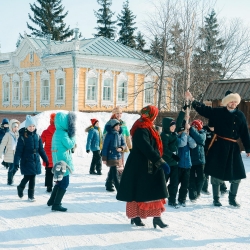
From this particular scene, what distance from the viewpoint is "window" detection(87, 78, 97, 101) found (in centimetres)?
2409

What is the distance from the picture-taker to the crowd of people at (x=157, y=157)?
5277mm

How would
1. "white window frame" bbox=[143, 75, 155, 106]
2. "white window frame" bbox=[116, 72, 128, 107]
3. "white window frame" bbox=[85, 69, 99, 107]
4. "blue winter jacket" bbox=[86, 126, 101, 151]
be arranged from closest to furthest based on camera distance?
"blue winter jacket" bbox=[86, 126, 101, 151] < "white window frame" bbox=[85, 69, 99, 107] < "white window frame" bbox=[116, 72, 128, 107] < "white window frame" bbox=[143, 75, 155, 106]

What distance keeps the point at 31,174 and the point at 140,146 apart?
2.72 metres

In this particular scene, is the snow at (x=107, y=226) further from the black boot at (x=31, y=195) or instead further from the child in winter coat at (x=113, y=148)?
the child in winter coat at (x=113, y=148)

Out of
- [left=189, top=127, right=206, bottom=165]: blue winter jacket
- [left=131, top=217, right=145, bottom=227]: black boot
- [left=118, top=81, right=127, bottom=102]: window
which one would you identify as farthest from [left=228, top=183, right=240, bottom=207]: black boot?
[left=118, top=81, right=127, bottom=102]: window

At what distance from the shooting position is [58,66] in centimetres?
2417

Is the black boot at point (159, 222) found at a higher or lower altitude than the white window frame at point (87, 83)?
lower

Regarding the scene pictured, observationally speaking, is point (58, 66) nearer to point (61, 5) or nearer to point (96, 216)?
point (96, 216)

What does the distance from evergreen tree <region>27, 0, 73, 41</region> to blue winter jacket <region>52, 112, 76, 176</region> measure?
132 ft

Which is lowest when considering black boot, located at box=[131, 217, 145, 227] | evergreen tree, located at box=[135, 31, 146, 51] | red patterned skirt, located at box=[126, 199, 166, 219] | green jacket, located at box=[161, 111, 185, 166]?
black boot, located at box=[131, 217, 145, 227]

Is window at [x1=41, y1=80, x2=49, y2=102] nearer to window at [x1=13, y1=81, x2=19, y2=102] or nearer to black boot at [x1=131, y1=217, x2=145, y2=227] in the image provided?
window at [x1=13, y1=81, x2=19, y2=102]

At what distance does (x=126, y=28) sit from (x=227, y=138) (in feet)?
142

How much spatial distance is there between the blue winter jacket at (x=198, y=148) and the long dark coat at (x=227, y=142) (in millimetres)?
539

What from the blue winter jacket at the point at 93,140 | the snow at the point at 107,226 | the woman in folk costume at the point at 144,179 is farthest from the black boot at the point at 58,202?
the blue winter jacket at the point at 93,140
